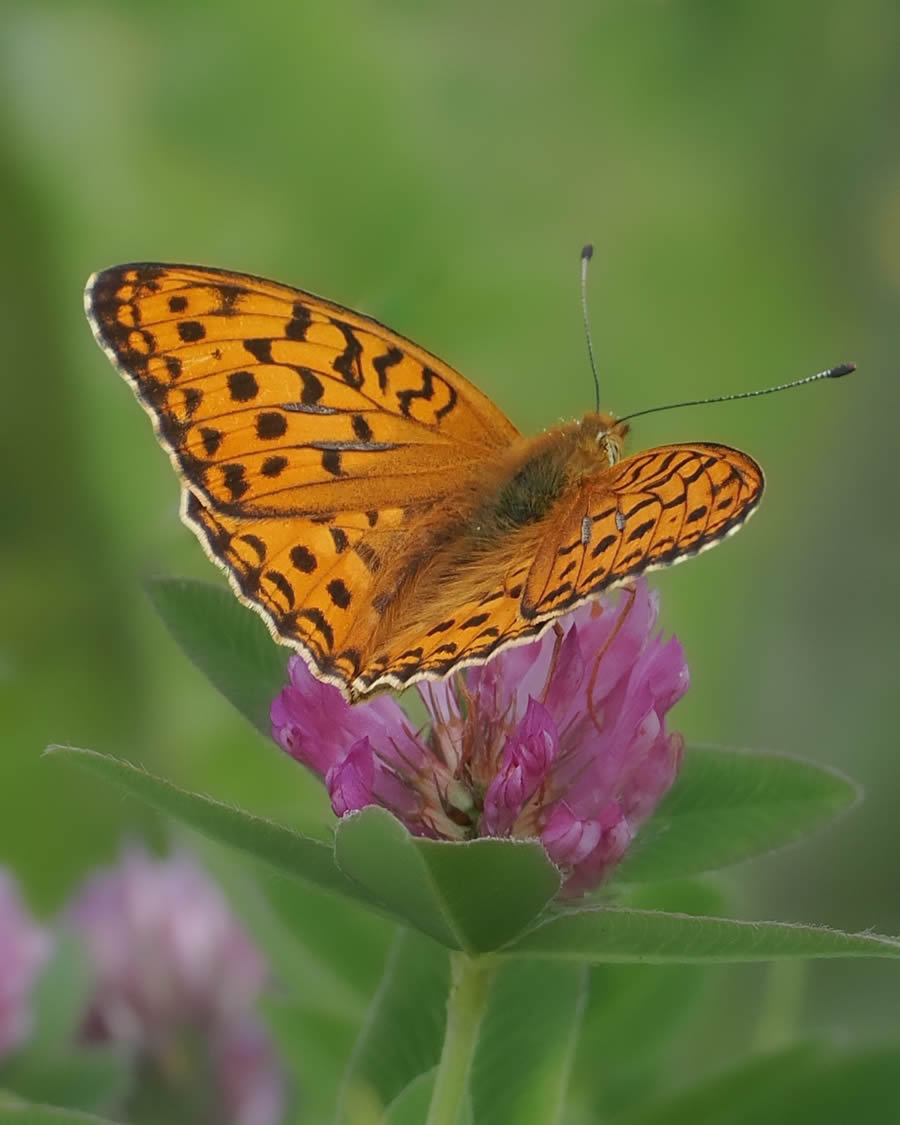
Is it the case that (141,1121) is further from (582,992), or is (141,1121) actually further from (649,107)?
(649,107)

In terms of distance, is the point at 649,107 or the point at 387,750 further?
the point at 649,107

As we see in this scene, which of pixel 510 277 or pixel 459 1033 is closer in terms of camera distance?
pixel 459 1033

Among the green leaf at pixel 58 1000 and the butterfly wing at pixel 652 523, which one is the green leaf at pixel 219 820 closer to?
the butterfly wing at pixel 652 523

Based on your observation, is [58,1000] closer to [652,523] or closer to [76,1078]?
[76,1078]

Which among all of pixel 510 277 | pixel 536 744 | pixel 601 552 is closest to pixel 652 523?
pixel 601 552

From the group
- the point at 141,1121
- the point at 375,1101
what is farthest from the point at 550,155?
the point at 375,1101
